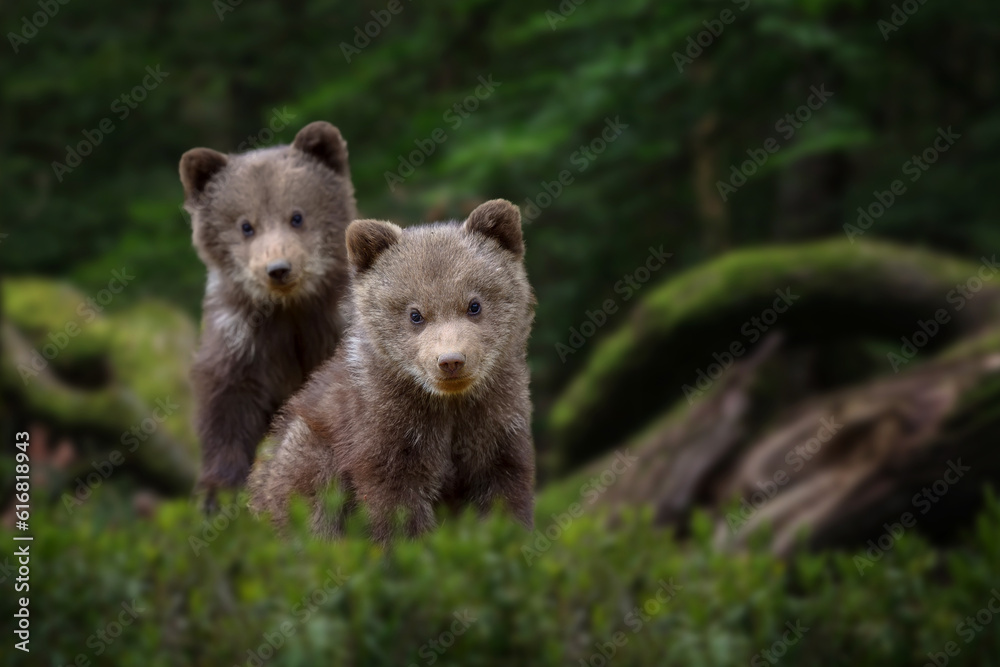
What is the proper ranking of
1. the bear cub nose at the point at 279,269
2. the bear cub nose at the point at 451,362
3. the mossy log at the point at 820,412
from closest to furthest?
the bear cub nose at the point at 451,362 < the bear cub nose at the point at 279,269 < the mossy log at the point at 820,412

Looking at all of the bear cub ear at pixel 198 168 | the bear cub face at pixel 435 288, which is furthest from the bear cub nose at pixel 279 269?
the bear cub face at pixel 435 288

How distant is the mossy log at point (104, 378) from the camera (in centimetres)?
1044

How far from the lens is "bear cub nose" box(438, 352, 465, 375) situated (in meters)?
2.06

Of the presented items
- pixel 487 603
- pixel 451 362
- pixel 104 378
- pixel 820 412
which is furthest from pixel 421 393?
pixel 104 378

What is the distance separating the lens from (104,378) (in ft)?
37.0

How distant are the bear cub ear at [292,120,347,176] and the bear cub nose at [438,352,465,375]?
2.50ft

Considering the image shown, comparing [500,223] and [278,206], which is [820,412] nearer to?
[278,206]

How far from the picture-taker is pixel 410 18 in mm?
17109

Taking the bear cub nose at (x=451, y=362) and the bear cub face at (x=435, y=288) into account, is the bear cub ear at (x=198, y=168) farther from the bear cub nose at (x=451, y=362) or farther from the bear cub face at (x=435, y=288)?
Result: the bear cub nose at (x=451, y=362)

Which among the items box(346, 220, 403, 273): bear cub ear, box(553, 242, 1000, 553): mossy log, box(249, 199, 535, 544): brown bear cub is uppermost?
box(346, 220, 403, 273): bear cub ear

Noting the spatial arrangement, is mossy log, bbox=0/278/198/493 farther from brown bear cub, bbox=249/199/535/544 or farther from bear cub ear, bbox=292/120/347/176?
brown bear cub, bbox=249/199/535/544

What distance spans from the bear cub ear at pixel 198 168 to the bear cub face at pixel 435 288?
25.3 inches

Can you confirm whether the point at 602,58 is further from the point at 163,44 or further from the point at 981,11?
the point at 163,44

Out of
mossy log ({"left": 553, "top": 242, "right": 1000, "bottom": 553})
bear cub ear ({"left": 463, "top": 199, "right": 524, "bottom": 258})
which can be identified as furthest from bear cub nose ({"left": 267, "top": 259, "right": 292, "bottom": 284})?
mossy log ({"left": 553, "top": 242, "right": 1000, "bottom": 553})
